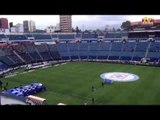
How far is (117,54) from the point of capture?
147ft

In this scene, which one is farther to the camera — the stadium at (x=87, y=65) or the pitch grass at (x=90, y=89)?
the stadium at (x=87, y=65)

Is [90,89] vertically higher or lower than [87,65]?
higher

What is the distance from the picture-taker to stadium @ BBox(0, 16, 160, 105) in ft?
66.2

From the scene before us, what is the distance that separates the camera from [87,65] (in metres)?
38.3

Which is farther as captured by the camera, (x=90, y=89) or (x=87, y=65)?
(x=87, y=65)

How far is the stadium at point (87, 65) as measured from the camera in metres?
20.2

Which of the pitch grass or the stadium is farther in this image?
the stadium
